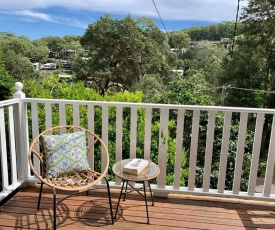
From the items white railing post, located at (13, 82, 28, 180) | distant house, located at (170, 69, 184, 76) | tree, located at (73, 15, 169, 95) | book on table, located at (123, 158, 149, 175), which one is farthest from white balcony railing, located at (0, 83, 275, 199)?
distant house, located at (170, 69, 184, 76)

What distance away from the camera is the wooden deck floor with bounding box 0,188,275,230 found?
2100 mm

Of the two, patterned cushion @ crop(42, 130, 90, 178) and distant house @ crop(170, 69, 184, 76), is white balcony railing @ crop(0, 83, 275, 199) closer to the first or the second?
patterned cushion @ crop(42, 130, 90, 178)

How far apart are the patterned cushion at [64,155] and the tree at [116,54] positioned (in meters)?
11.9

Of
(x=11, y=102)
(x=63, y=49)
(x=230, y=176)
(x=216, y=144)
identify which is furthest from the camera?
(x=63, y=49)

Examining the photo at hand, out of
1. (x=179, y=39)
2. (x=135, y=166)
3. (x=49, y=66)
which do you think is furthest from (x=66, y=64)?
(x=135, y=166)

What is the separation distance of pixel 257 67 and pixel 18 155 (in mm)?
12696

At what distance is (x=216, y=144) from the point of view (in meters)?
5.39

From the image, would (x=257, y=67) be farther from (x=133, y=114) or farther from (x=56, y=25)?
(x=56, y=25)

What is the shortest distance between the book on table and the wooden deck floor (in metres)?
0.42

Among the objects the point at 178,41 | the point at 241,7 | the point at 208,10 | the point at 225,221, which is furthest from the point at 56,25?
the point at 225,221

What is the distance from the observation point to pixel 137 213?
2268 mm

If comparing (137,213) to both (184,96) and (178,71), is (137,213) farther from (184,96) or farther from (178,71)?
(178,71)

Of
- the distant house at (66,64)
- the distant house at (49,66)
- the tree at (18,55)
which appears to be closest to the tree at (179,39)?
the distant house at (66,64)

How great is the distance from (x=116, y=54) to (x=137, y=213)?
42.9 ft
